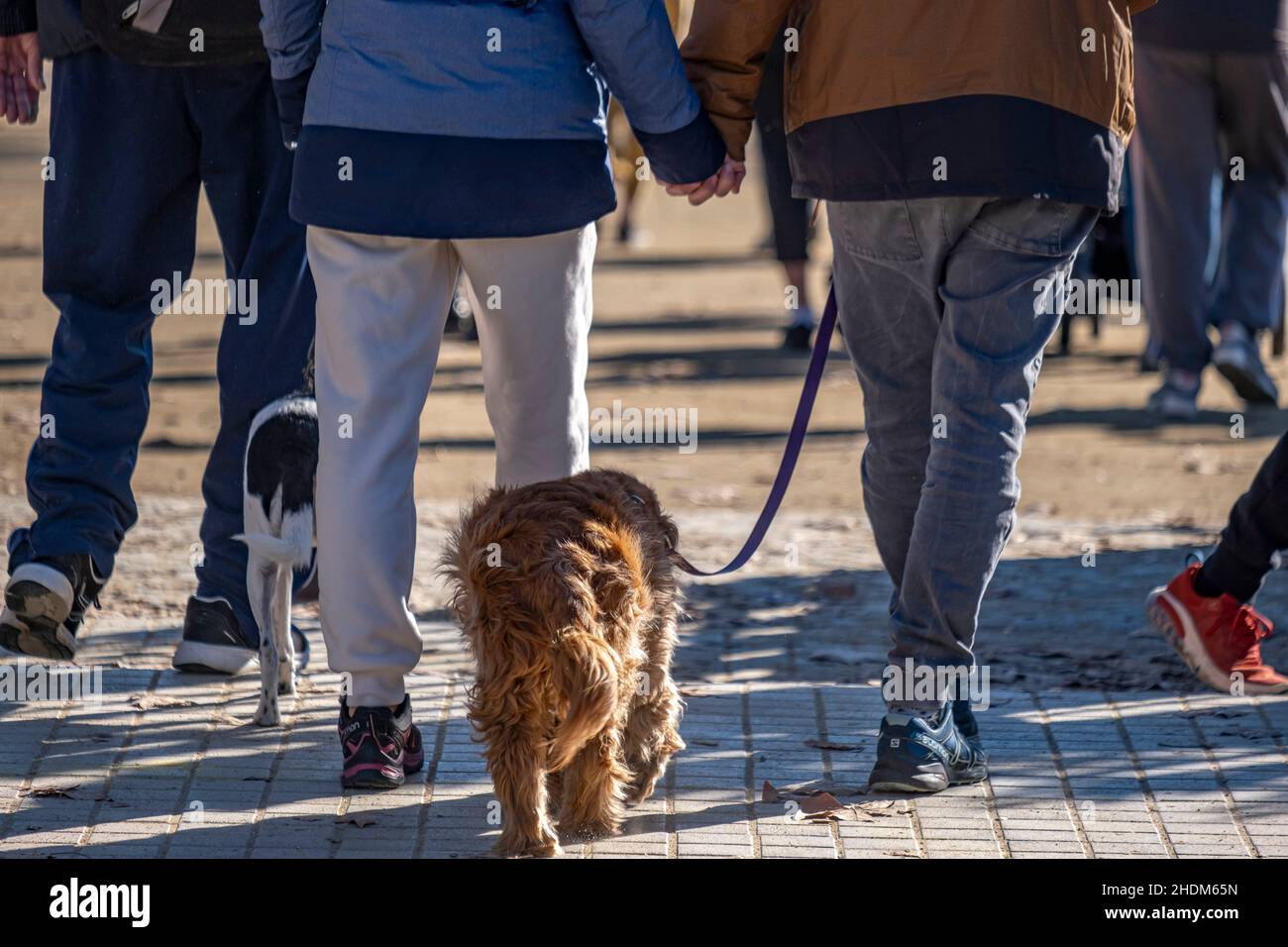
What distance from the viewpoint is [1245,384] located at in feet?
28.5

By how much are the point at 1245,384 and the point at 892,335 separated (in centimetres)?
505

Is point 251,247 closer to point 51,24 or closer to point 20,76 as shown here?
point 51,24

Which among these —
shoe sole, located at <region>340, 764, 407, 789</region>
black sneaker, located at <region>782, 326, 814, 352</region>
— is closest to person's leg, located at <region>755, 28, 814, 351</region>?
black sneaker, located at <region>782, 326, 814, 352</region>

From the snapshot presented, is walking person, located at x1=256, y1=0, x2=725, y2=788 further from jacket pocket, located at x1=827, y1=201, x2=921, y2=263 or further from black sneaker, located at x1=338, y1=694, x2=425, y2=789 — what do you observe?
jacket pocket, located at x1=827, y1=201, x2=921, y2=263

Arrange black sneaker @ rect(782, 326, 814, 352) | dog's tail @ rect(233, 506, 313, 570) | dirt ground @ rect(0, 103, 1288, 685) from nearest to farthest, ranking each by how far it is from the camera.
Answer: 1. dog's tail @ rect(233, 506, 313, 570)
2. dirt ground @ rect(0, 103, 1288, 685)
3. black sneaker @ rect(782, 326, 814, 352)

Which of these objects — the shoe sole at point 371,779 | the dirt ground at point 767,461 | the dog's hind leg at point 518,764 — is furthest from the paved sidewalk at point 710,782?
the dirt ground at point 767,461

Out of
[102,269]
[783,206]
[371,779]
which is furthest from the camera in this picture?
[783,206]

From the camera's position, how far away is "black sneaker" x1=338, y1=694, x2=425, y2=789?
4.09 meters

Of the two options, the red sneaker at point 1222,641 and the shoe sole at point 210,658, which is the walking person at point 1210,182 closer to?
the red sneaker at point 1222,641

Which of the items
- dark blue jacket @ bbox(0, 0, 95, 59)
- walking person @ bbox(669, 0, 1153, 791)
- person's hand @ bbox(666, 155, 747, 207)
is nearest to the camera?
walking person @ bbox(669, 0, 1153, 791)

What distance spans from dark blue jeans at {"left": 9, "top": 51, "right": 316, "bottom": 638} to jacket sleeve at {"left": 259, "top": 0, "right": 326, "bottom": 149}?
79cm

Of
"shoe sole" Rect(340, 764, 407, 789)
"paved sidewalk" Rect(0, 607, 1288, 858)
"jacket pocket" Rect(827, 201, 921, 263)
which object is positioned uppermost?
Result: "jacket pocket" Rect(827, 201, 921, 263)

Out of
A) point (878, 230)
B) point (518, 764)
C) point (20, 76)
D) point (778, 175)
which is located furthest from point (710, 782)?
point (778, 175)

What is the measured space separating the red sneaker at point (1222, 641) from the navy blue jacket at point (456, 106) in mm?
2199
